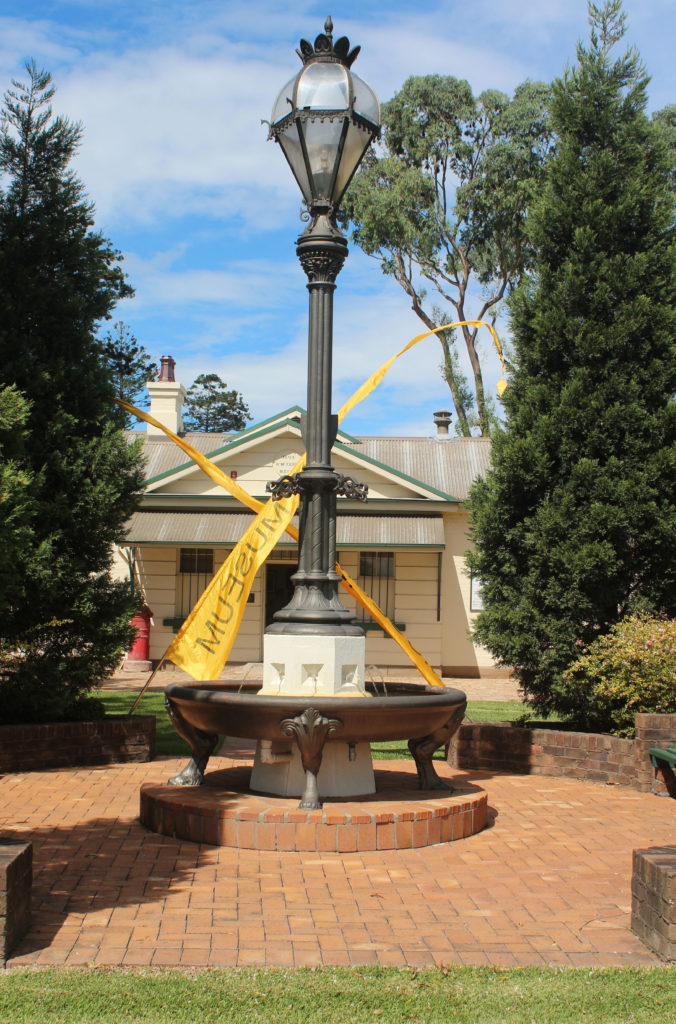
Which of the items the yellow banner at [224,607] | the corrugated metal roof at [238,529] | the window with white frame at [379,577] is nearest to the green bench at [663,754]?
the yellow banner at [224,607]

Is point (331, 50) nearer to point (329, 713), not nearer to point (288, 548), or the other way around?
point (329, 713)

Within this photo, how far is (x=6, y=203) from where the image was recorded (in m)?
9.69

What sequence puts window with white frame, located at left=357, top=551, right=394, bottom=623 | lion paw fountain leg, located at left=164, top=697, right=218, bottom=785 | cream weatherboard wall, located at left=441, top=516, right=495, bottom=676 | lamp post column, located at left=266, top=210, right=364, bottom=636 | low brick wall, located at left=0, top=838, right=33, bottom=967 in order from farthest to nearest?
cream weatherboard wall, located at left=441, top=516, right=495, bottom=676 < window with white frame, located at left=357, top=551, right=394, bottom=623 < lion paw fountain leg, located at left=164, top=697, right=218, bottom=785 < lamp post column, located at left=266, top=210, right=364, bottom=636 < low brick wall, located at left=0, top=838, right=33, bottom=967

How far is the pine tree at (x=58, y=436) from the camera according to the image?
898cm

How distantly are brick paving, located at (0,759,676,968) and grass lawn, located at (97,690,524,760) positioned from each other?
10.2 ft

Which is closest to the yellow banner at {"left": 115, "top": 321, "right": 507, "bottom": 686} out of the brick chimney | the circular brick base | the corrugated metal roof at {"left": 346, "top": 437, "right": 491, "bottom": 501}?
the circular brick base

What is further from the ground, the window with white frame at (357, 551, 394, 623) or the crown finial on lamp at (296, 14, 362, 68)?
the crown finial on lamp at (296, 14, 362, 68)

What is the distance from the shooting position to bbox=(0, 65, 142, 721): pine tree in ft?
29.5

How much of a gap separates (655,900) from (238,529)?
1612 centimetres

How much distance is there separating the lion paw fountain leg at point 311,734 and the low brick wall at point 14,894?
2.12 meters

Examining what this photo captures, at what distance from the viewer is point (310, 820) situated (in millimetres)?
6047

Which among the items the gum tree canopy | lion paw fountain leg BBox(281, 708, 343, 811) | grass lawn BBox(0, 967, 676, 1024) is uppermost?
the gum tree canopy

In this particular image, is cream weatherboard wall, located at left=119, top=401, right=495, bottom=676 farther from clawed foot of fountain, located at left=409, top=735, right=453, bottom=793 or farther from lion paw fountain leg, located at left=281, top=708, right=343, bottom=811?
lion paw fountain leg, located at left=281, top=708, right=343, bottom=811

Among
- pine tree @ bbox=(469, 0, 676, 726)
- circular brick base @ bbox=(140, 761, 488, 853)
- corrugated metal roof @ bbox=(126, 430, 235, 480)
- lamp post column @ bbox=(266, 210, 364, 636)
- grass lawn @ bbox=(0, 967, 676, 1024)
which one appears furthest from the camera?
corrugated metal roof @ bbox=(126, 430, 235, 480)
